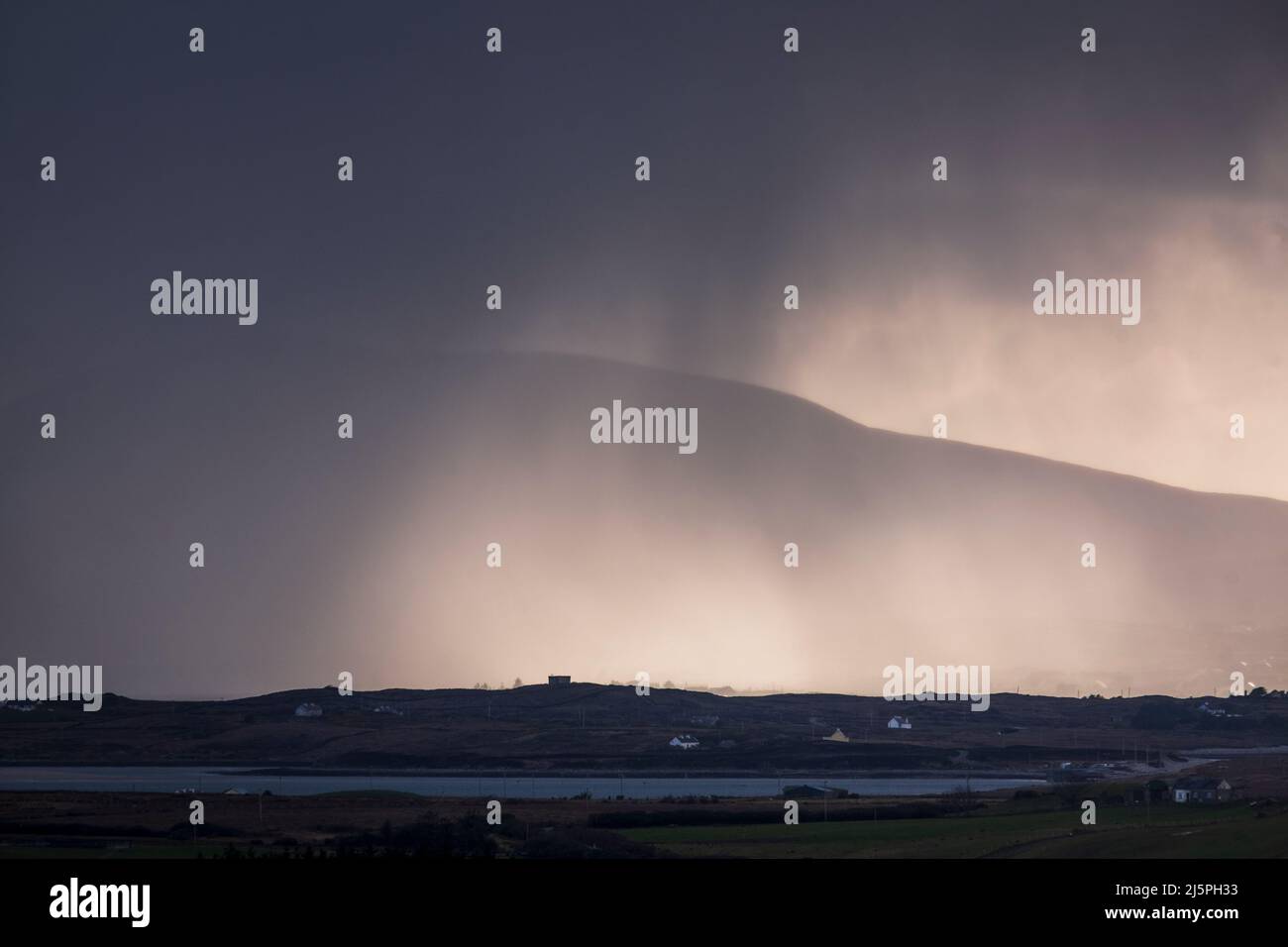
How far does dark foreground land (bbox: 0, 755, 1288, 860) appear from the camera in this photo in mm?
75375

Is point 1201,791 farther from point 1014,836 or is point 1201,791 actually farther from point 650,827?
point 650,827

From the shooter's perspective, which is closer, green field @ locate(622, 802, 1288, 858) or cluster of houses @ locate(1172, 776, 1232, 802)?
green field @ locate(622, 802, 1288, 858)

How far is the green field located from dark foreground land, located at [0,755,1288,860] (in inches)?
5.8

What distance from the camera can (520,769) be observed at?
177 m

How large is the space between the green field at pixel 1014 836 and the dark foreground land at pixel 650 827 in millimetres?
148

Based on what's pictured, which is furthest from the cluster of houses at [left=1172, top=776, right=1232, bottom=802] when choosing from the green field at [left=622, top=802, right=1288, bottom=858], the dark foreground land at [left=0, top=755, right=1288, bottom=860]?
the green field at [left=622, top=802, right=1288, bottom=858]

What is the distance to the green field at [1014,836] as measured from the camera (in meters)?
70.7

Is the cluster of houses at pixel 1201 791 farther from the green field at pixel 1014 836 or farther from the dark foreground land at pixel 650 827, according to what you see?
the green field at pixel 1014 836

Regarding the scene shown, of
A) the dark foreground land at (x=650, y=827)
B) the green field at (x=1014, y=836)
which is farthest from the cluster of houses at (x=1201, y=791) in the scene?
the green field at (x=1014, y=836)

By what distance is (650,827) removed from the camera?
96562 millimetres

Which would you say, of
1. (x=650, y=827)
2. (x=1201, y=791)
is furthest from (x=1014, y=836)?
(x=1201, y=791)

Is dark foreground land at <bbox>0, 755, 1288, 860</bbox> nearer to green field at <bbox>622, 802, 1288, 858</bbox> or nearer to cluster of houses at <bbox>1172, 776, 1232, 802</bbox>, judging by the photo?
green field at <bbox>622, 802, 1288, 858</bbox>

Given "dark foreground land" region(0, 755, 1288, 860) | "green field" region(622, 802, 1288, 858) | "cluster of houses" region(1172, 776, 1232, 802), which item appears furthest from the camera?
"cluster of houses" region(1172, 776, 1232, 802)
